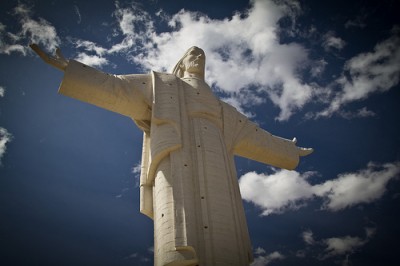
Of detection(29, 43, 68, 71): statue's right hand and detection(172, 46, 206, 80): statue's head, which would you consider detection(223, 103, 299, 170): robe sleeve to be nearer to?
detection(172, 46, 206, 80): statue's head

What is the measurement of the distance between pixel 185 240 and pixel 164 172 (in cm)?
171

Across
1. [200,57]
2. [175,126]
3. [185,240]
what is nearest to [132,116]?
[175,126]

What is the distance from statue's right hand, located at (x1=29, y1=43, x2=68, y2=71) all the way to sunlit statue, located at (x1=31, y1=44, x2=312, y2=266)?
22 millimetres

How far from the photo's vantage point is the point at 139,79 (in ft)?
29.4

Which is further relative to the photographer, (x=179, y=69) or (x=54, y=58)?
(x=179, y=69)

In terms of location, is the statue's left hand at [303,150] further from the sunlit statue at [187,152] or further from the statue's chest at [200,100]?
the statue's chest at [200,100]

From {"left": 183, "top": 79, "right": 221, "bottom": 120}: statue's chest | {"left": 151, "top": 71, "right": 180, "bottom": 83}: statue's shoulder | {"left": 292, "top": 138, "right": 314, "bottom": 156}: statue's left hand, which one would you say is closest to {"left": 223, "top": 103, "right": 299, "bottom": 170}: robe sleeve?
{"left": 292, "top": 138, "right": 314, "bottom": 156}: statue's left hand

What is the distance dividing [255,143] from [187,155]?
308 centimetres

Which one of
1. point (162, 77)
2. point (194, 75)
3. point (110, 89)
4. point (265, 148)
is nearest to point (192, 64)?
point (194, 75)

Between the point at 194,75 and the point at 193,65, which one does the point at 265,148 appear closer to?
the point at 194,75

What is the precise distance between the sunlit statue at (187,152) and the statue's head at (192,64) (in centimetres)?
3

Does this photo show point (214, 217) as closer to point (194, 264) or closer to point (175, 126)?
point (194, 264)

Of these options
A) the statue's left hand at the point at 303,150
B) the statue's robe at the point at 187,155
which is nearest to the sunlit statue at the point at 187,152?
the statue's robe at the point at 187,155

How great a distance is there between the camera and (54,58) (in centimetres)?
779
